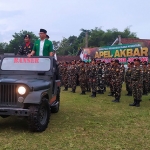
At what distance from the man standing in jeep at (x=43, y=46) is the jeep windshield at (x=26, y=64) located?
0.58 metres

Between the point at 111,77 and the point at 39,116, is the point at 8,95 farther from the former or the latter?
the point at 111,77

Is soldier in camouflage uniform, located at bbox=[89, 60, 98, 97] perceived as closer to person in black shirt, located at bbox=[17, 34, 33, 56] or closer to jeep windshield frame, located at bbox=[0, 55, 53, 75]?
person in black shirt, located at bbox=[17, 34, 33, 56]

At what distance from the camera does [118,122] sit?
6434mm

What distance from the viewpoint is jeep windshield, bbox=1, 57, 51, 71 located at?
6.16m

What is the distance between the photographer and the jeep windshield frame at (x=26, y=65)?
6090mm

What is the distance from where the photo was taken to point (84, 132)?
547cm

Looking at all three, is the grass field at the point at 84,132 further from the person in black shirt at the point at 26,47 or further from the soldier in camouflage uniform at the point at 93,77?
the soldier in camouflage uniform at the point at 93,77

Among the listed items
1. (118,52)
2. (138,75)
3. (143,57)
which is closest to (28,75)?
(138,75)

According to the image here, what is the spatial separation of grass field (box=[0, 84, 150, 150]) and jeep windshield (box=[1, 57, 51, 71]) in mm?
1296

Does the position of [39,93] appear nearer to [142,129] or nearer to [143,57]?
[142,129]

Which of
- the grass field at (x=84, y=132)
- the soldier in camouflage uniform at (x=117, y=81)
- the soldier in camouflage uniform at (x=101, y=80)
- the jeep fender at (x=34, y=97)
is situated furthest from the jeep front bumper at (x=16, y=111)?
the soldier in camouflage uniform at (x=101, y=80)

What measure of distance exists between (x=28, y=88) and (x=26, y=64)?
1.16 m

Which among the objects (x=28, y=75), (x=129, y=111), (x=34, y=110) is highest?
(x=28, y=75)

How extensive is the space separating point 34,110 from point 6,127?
3.52 ft
